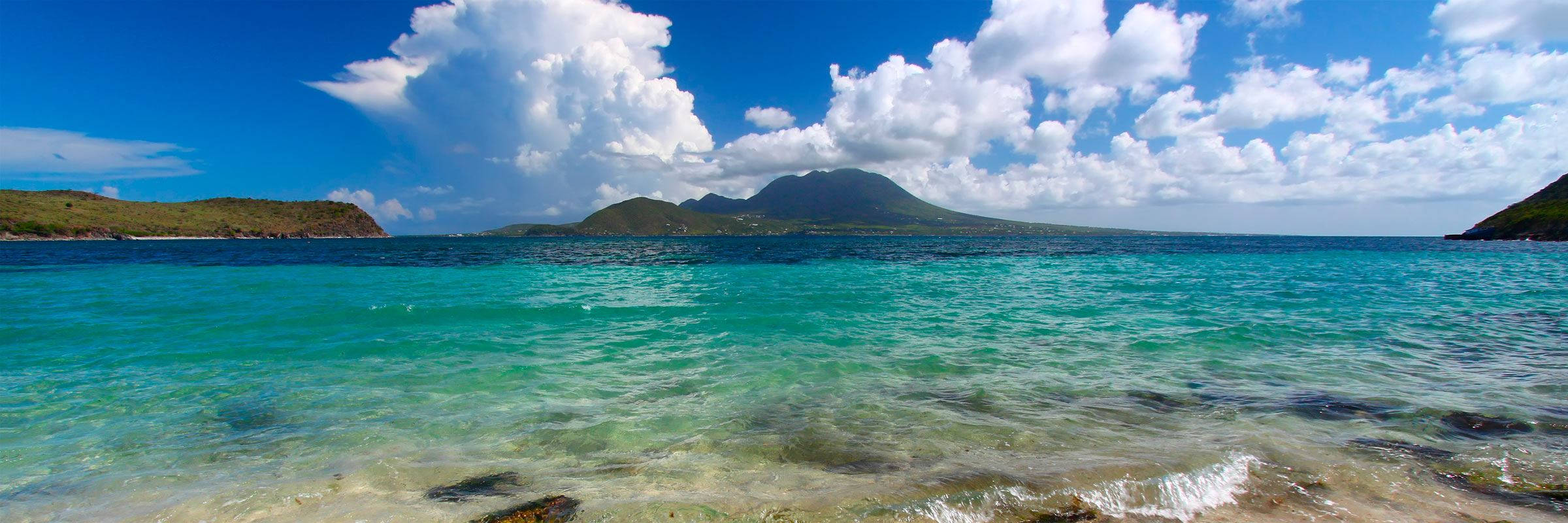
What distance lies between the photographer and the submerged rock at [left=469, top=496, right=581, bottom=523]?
5.55 metres

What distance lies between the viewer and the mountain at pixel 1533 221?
10406 centimetres

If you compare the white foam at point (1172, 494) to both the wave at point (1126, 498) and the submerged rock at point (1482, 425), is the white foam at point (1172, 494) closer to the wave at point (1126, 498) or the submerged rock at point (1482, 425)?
the wave at point (1126, 498)

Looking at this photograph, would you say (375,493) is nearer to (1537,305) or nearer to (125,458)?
(125,458)

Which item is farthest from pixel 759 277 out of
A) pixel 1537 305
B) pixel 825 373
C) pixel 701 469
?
pixel 1537 305

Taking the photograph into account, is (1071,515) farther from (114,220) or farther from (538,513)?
(114,220)

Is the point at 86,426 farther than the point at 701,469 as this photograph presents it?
Yes

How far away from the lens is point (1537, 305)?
2203 cm

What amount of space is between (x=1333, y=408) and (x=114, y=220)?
234054 millimetres

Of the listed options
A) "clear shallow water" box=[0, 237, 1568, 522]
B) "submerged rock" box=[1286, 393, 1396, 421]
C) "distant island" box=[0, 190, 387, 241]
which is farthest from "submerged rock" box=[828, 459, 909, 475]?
"distant island" box=[0, 190, 387, 241]

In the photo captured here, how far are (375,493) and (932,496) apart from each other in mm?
6204

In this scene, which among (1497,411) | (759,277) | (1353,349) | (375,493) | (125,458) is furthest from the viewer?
(759,277)

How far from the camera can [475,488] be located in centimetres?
655

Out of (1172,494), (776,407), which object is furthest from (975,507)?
(776,407)

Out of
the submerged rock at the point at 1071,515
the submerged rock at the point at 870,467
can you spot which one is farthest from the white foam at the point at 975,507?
the submerged rock at the point at 870,467
